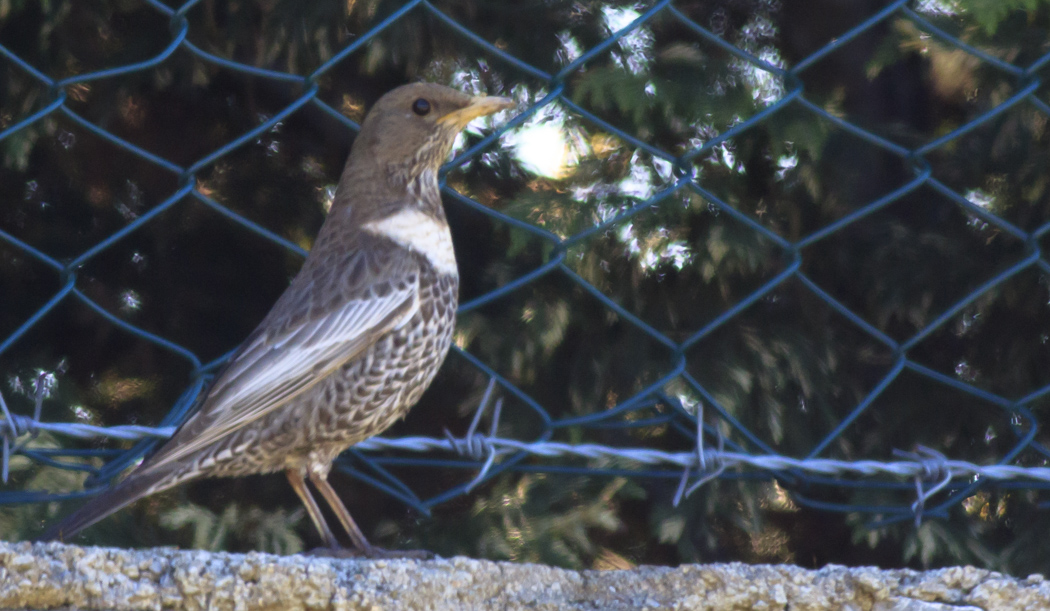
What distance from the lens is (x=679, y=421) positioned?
268cm

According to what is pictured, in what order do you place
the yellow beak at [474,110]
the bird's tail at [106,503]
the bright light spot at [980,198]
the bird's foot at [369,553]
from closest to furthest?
the bird's tail at [106,503] < the bird's foot at [369,553] < the yellow beak at [474,110] < the bright light spot at [980,198]

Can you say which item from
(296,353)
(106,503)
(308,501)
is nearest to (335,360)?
(296,353)

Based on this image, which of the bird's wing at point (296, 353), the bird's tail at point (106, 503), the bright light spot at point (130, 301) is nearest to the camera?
the bird's tail at point (106, 503)

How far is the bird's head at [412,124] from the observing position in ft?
7.32

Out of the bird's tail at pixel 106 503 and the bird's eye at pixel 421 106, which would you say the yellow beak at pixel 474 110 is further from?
the bird's tail at pixel 106 503

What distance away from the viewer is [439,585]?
1.62 metres

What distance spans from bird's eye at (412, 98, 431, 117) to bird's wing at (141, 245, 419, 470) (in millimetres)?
340

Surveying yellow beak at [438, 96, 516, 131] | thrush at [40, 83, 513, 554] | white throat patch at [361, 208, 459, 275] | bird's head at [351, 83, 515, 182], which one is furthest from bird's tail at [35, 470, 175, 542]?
yellow beak at [438, 96, 516, 131]

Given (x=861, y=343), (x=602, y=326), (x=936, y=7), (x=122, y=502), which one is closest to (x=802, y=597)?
(x=122, y=502)

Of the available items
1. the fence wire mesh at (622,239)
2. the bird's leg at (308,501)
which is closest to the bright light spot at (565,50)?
the fence wire mesh at (622,239)

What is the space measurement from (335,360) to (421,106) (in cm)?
59

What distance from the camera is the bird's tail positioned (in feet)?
5.46

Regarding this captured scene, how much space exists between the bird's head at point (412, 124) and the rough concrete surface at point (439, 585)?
0.90 meters

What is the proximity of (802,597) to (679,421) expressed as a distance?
3.33ft
